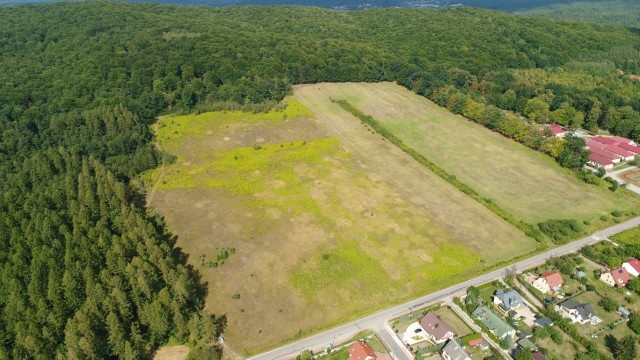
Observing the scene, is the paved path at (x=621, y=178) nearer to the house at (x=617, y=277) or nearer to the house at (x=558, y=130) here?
the house at (x=558, y=130)

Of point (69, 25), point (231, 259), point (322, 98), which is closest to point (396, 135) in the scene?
point (322, 98)

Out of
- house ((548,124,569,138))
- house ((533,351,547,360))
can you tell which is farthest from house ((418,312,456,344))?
house ((548,124,569,138))

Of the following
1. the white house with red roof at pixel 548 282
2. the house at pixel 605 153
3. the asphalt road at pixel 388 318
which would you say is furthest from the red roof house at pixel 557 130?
the white house with red roof at pixel 548 282

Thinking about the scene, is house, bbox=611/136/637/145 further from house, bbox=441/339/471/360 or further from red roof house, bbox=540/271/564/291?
house, bbox=441/339/471/360

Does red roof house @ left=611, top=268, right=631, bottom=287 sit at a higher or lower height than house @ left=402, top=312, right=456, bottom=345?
higher

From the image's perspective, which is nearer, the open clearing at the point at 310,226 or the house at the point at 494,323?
the house at the point at 494,323

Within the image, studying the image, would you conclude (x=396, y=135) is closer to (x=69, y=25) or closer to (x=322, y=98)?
(x=322, y=98)

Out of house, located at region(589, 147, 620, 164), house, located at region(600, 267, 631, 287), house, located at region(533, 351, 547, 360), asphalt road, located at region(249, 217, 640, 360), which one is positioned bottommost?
asphalt road, located at region(249, 217, 640, 360)
